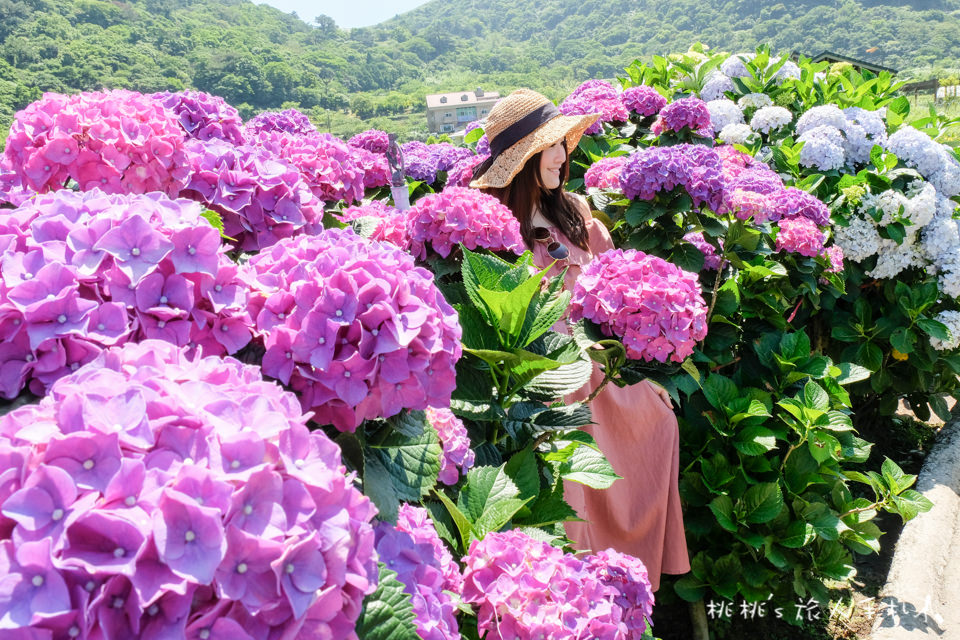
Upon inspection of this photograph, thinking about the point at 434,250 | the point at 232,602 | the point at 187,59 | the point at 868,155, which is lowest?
the point at 187,59

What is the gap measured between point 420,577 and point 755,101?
172 inches

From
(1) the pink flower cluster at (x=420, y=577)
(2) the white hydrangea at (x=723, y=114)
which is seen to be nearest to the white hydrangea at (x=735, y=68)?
(2) the white hydrangea at (x=723, y=114)

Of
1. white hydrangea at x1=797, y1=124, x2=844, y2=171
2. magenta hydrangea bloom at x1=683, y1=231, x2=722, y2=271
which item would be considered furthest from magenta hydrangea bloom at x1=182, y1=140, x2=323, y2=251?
white hydrangea at x1=797, y1=124, x2=844, y2=171

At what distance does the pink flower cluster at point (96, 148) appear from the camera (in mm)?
1254

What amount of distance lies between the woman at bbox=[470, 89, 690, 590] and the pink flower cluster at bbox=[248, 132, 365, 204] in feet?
2.46

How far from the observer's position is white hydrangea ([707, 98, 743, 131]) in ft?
13.9

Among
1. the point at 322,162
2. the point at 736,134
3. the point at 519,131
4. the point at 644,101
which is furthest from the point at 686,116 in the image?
the point at 322,162

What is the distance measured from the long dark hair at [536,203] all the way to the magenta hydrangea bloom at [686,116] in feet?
2.84

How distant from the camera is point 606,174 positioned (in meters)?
2.74

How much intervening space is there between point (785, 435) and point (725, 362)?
0.36 m

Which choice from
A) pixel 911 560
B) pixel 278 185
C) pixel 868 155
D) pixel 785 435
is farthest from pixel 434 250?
pixel 868 155

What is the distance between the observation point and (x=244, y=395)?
2.13 feet

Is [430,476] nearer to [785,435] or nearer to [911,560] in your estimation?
[785,435]

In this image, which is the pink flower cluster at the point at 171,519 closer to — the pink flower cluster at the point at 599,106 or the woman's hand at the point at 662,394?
the woman's hand at the point at 662,394
